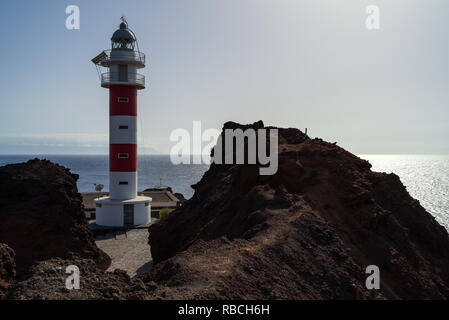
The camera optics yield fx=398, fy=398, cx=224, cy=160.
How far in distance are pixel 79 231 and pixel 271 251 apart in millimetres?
9842

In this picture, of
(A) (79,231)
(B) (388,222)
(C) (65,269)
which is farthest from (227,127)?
(C) (65,269)

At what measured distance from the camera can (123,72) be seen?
2930 cm

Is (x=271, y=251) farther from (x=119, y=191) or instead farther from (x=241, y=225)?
(x=119, y=191)

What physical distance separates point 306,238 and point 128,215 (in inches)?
870

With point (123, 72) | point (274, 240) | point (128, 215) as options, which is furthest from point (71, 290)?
point (123, 72)

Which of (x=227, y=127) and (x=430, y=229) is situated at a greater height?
(x=227, y=127)

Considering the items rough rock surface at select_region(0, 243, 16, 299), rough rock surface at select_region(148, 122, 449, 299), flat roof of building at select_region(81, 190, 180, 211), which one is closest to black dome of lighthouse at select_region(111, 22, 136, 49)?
flat roof of building at select_region(81, 190, 180, 211)

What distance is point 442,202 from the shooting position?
63.4m

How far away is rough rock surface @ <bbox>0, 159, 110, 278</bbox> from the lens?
14.3 meters

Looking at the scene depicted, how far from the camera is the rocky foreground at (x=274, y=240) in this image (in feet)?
24.3

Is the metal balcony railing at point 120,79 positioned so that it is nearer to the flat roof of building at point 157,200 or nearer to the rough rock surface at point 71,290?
the flat roof of building at point 157,200

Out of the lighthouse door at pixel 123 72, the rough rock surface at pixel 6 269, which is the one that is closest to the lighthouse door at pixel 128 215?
the lighthouse door at pixel 123 72

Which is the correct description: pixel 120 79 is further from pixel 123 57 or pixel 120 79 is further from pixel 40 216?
pixel 40 216

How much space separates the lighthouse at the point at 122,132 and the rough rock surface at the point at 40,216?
12.7m
